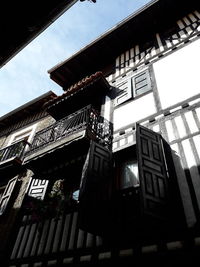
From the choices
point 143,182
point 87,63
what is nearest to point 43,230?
point 143,182

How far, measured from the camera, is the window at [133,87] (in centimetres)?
911

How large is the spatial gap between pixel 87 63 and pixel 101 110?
460 centimetres

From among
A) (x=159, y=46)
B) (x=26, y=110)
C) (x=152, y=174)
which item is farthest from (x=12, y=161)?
(x=159, y=46)

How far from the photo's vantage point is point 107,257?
5.37m

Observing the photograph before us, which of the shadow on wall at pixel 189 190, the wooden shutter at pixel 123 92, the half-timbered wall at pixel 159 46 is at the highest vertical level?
the half-timbered wall at pixel 159 46

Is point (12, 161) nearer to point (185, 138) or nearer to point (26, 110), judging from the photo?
point (26, 110)

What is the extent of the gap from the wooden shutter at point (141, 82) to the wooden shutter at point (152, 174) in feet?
9.40

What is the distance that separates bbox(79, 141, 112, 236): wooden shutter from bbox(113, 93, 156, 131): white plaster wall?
199 centimetres

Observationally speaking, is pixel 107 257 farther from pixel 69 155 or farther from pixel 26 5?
pixel 26 5

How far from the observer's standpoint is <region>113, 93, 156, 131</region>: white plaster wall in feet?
26.7

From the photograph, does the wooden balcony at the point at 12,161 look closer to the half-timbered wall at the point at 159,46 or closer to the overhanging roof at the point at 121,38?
the overhanging roof at the point at 121,38

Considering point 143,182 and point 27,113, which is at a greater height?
point 27,113

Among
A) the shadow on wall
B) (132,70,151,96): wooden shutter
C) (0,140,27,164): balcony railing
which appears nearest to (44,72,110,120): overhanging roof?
(132,70,151,96): wooden shutter

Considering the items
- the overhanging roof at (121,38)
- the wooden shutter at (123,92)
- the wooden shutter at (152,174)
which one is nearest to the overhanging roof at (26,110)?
the overhanging roof at (121,38)
